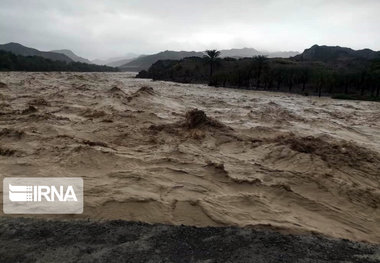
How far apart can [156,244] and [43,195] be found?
10.4ft

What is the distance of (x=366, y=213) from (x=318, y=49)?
433 feet

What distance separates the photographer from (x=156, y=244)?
204 inches

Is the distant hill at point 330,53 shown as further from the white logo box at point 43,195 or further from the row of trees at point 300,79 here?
the white logo box at point 43,195

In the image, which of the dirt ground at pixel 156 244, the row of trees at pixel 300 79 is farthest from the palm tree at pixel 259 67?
the dirt ground at pixel 156 244

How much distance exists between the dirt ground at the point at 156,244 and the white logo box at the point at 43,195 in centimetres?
80

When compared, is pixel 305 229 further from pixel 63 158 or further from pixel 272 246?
pixel 63 158

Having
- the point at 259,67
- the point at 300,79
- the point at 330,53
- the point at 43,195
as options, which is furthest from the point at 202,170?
the point at 330,53

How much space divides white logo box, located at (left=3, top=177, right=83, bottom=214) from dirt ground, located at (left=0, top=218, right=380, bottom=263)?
2.64 feet

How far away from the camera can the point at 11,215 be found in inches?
247

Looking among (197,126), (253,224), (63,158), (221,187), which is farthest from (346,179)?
(63,158)

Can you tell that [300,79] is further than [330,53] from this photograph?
No

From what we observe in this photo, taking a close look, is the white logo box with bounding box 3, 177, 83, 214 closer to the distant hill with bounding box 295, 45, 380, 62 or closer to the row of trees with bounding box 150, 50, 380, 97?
the row of trees with bounding box 150, 50, 380, 97

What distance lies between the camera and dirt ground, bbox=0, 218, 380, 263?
4836 mm

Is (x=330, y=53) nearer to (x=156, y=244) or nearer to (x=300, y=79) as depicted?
(x=300, y=79)
